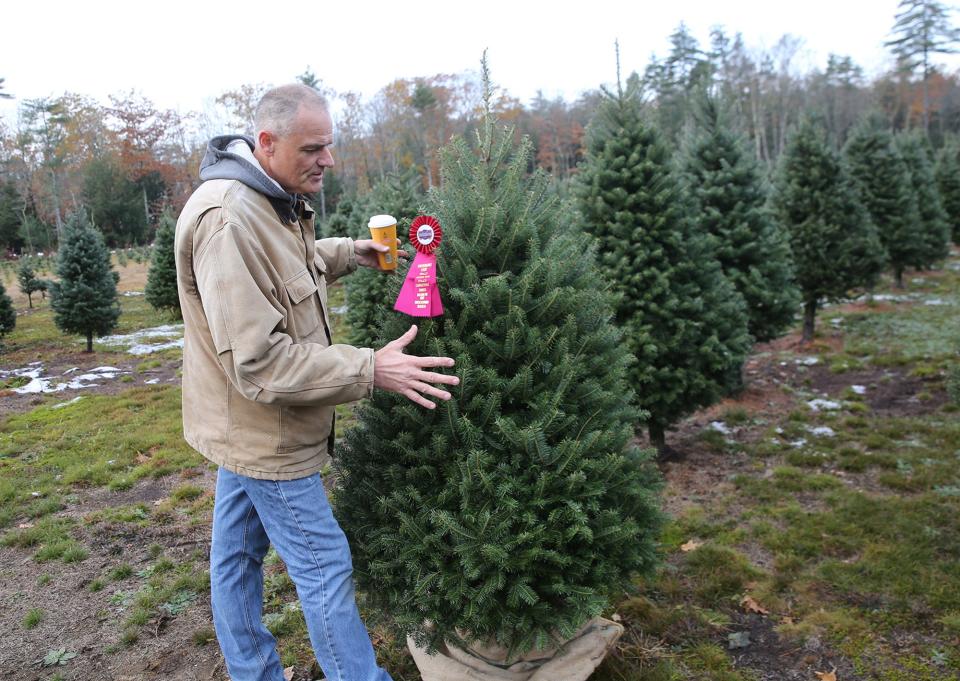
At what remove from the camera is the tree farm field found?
351cm

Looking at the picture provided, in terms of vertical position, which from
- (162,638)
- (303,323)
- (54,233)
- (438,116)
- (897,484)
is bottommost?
(897,484)

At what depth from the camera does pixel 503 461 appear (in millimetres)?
2498

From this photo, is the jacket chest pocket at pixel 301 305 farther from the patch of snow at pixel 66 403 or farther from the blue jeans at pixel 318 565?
the patch of snow at pixel 66 403

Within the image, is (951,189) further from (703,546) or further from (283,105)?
(283,105)

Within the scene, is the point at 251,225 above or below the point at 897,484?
above

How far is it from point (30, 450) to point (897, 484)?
30.7 feet

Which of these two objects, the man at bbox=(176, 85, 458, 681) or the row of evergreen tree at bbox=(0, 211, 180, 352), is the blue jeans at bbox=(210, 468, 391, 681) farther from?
the row of evergreen tree at bbox=(0, 211, 180, 352)

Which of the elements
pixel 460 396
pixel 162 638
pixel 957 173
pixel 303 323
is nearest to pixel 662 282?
pixel 460 396

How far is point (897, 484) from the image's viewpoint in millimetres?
5699

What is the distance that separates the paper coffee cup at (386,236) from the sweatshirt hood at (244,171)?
0.50 metres

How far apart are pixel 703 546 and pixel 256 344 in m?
3.94

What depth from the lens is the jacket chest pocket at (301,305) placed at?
232 cm

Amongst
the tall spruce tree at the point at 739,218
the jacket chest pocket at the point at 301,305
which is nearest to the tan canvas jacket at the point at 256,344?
the jacket chest pocket at the point at 301,305

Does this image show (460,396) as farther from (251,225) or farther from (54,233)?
(54,233)
